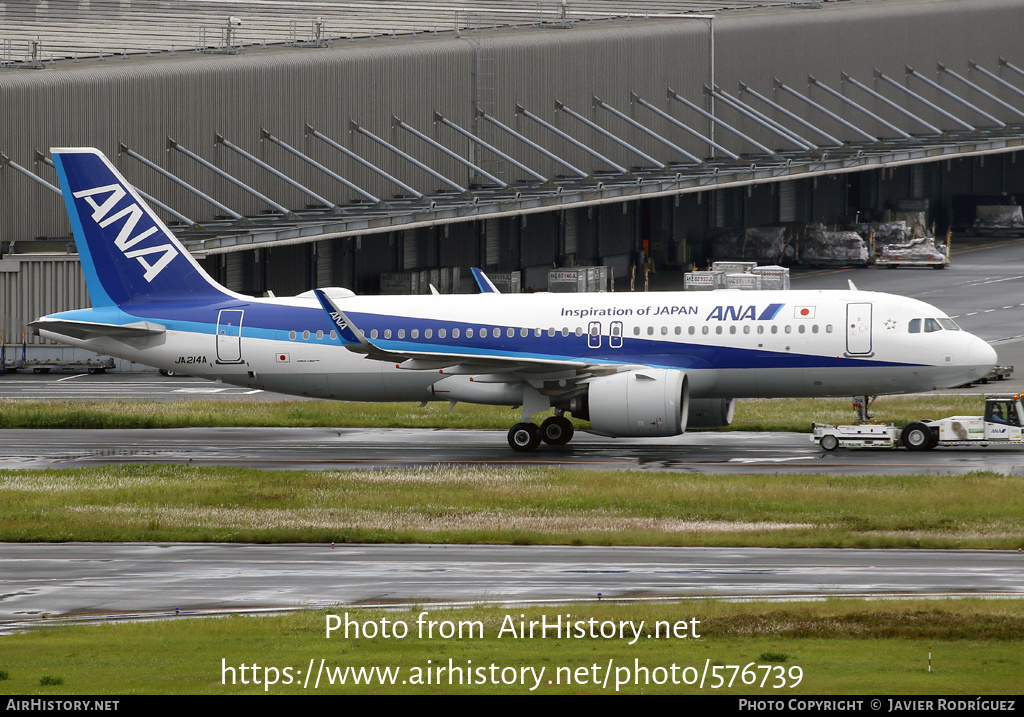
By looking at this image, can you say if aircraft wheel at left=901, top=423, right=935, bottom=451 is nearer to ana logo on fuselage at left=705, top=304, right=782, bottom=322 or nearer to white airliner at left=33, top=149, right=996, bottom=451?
white airliner at left=33, top=149, right=996, bottom=451

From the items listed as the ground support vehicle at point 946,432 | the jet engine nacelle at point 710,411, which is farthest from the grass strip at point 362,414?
the ground support vehicle at point 946,432

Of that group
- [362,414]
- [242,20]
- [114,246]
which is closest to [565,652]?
[114,246]

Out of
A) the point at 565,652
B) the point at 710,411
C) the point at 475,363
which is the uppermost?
the point at 475,363

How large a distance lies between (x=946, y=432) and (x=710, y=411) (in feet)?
23.1

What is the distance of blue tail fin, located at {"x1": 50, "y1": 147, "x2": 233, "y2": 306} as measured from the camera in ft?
161

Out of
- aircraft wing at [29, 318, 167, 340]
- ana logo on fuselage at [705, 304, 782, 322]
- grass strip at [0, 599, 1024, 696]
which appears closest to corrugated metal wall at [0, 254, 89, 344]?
aircraft wing at [29, 318, 167, 340]

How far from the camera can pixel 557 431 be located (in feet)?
156

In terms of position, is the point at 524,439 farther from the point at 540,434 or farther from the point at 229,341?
the point at 229,341

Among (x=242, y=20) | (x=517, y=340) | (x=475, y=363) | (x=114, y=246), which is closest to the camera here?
(x=475, y=363)

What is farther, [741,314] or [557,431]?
[557,431]

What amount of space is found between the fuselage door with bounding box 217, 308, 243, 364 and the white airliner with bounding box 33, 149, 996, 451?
0.05 m

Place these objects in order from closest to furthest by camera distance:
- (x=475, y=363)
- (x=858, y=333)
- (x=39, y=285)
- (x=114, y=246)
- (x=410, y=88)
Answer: (x=858, y=333) → (x=475, y=363) → (x=114, y=246) → (x=39, y=285) → (x=410, y=88)
